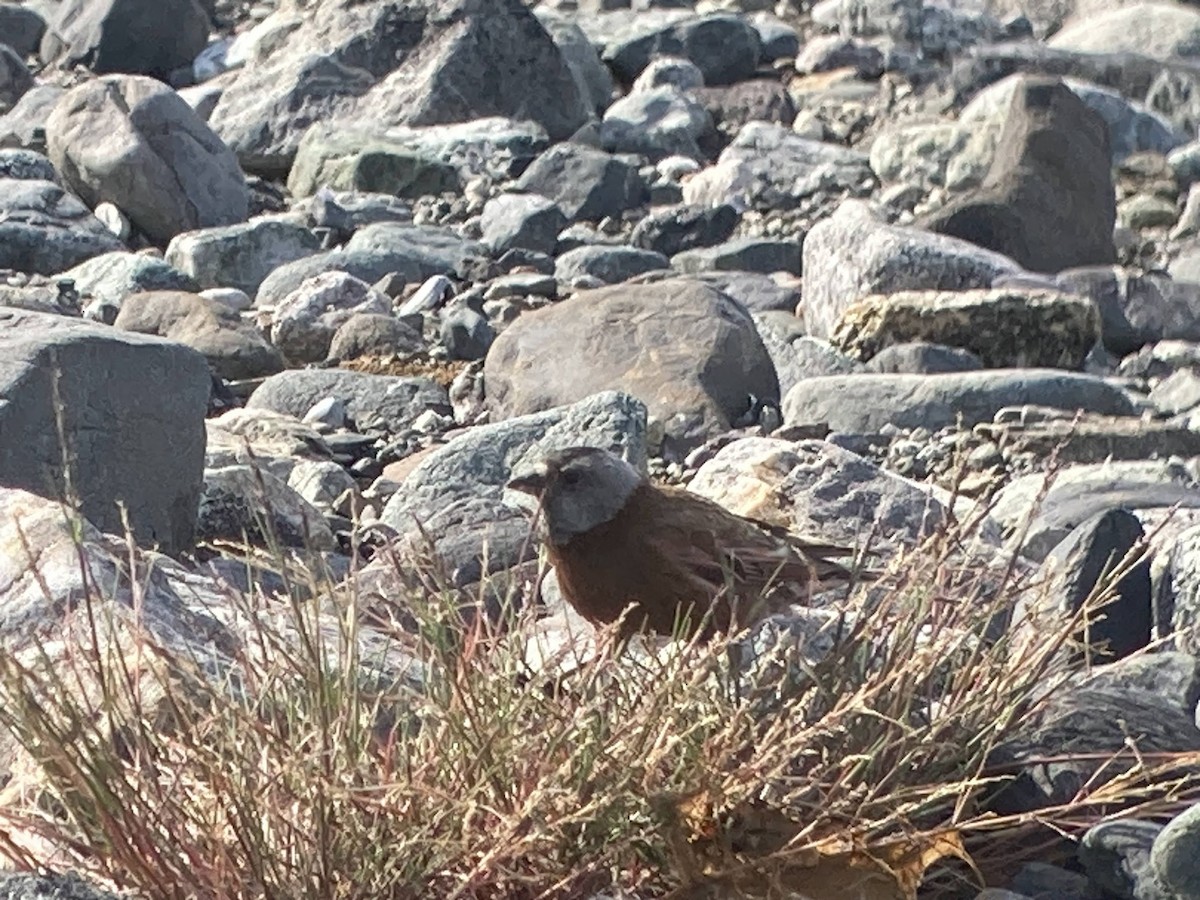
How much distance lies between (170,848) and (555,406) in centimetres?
550

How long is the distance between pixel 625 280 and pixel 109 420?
18.0 feet

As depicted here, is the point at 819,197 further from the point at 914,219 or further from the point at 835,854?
the point at 835,854

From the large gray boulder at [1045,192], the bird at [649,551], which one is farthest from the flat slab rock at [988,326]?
the bird at [649,551]

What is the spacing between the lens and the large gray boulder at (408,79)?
15156 mm

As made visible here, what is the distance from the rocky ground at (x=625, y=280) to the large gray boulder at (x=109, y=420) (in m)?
0.01

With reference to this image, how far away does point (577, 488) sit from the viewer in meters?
4.80

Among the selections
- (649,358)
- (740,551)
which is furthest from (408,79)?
(740,551)

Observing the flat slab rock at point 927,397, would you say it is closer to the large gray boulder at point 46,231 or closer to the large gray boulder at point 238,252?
the large gray boulder at point 238,252

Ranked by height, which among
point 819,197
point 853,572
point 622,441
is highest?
point 853,572

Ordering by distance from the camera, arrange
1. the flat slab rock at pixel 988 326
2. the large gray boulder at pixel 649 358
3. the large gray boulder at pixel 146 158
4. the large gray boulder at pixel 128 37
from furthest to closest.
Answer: the large gray boulder at pixel 128 37 < the large gray boulder at pixel 146 158 < the flat slab rock at pixel 988 326 < the large gray boulder at pixel 649 358

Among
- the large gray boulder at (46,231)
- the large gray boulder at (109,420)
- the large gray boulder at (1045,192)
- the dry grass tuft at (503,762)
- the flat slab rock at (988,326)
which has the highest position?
the dry grass tuft at (503,762)

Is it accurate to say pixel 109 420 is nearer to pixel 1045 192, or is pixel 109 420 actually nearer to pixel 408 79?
pixel 1045 192

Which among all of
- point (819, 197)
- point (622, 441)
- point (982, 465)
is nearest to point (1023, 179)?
point (819, 197)

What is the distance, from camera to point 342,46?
52.1ft
